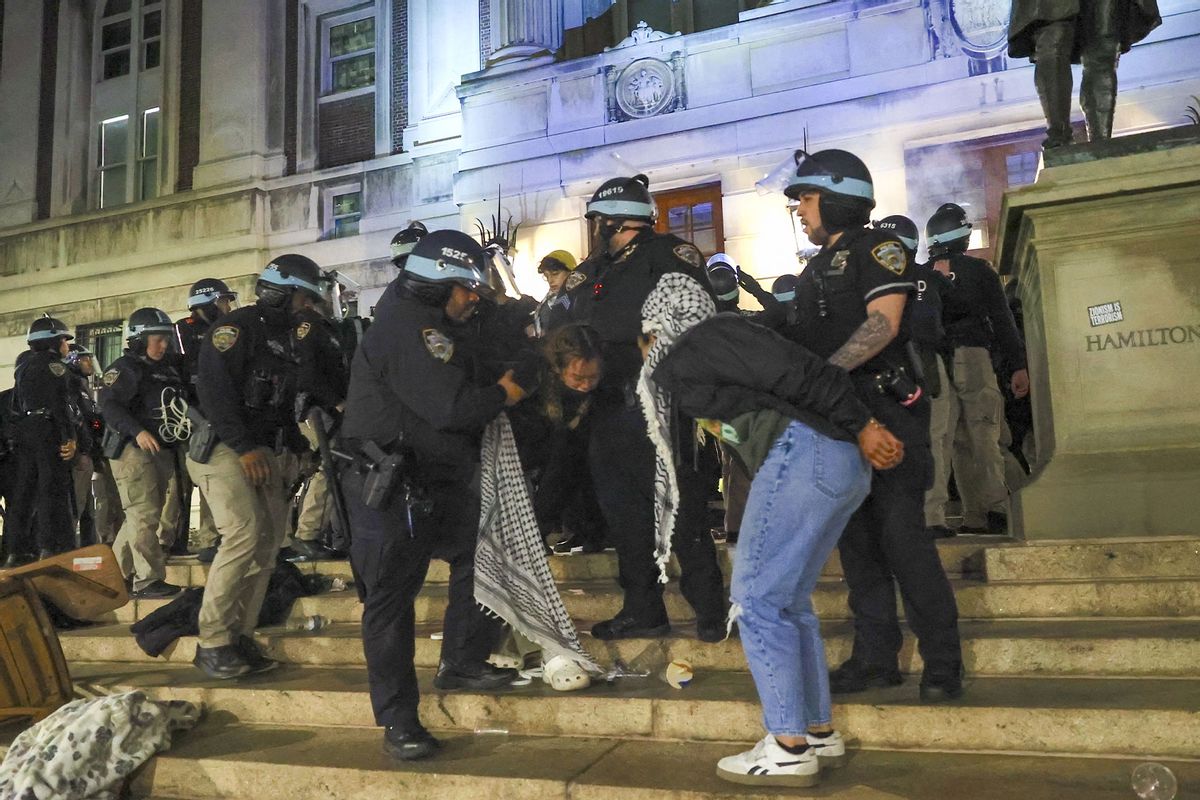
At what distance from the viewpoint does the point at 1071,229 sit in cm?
533

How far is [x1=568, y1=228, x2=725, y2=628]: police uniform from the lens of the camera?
15.2ft

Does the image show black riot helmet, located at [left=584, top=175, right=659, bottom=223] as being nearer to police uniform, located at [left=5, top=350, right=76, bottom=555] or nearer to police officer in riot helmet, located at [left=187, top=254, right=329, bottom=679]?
police officer in riot helmet, located at [left=187, top=254, right=329, bottom=679]

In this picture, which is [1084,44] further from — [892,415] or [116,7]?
[116,7]

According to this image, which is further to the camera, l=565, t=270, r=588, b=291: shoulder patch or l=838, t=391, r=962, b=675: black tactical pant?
l=565, t=270, r=588, b=291: shoulder patch

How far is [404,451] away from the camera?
13.7 feet

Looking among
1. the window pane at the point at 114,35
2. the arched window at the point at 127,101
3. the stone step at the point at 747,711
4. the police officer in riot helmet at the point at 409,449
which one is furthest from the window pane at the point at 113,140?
the police officer in riot helmet at the point at 409,449

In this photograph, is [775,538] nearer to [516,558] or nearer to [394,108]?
[516,558]

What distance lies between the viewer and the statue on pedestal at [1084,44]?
5656 millimetres

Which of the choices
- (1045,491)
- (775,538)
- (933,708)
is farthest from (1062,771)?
(1045,491)

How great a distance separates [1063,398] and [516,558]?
295 cm

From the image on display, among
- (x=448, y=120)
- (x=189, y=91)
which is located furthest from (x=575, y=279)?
(x=189, y=91)

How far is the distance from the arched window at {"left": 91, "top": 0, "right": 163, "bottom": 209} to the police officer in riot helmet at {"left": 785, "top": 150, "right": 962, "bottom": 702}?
17.8m

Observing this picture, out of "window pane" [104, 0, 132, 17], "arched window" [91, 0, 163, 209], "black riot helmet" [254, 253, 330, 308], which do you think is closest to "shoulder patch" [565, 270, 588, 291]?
"black riot helmet" [254, 253, 330, 308]

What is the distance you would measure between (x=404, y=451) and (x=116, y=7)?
1986 centimetres
